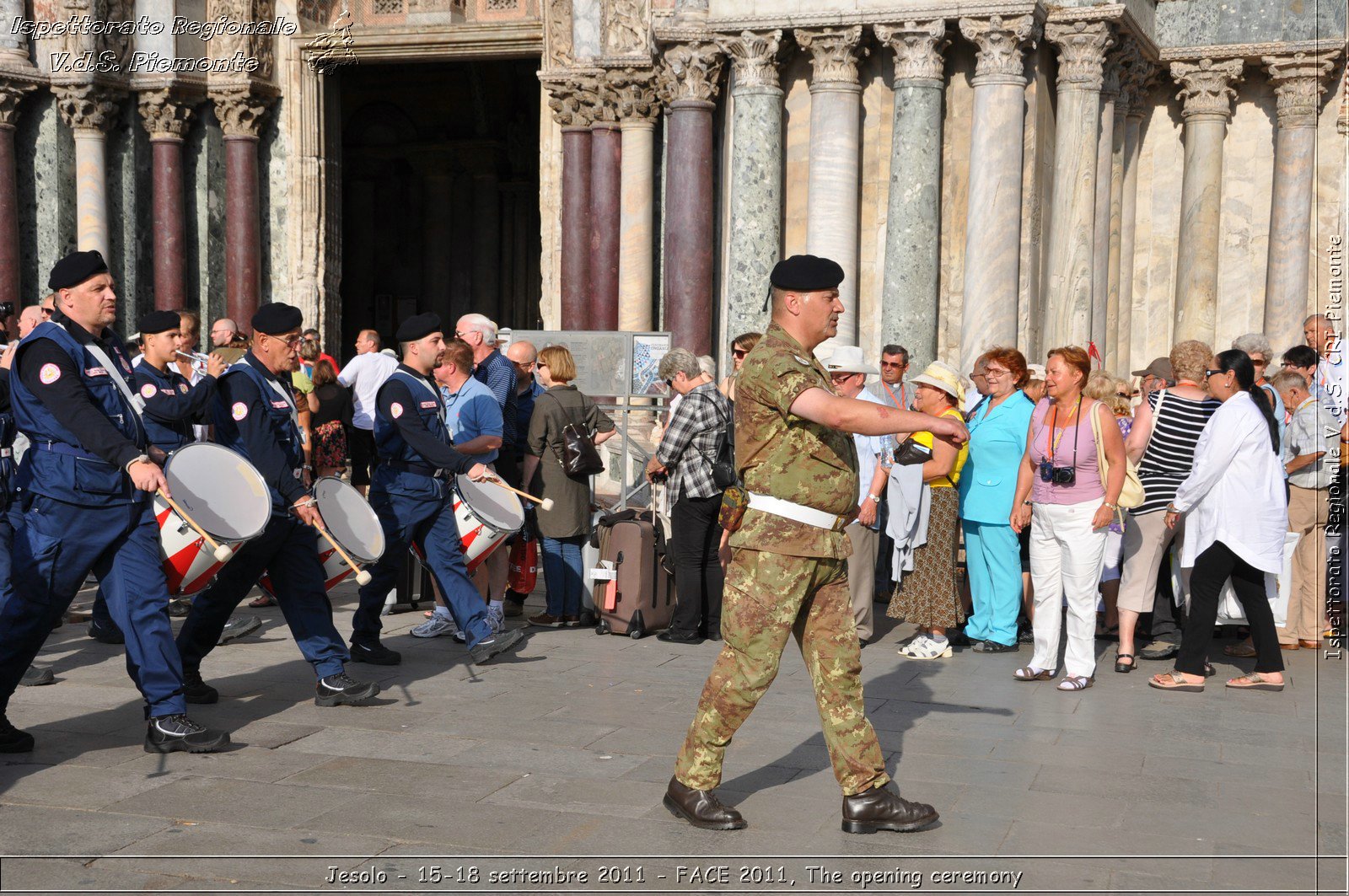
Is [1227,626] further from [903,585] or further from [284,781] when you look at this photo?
[284,781]

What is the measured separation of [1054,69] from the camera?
43.9 feet

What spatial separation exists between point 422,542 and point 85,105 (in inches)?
455

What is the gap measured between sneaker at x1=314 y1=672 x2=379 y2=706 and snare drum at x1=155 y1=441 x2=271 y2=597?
803 mm

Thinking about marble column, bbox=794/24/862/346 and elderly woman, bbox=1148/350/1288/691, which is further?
marble column, bbox=794/24/862/346

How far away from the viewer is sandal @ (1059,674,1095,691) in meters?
7.56

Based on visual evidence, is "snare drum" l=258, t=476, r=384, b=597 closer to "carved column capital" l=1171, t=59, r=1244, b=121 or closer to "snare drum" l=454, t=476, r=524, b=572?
"snare drum" l=454, t=476, r=524, b=572

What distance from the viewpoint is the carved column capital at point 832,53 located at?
12938 millimetres

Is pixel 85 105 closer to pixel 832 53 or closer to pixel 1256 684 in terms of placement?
pixel 832 53

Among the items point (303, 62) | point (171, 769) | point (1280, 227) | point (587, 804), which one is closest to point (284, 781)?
point (171, 769)

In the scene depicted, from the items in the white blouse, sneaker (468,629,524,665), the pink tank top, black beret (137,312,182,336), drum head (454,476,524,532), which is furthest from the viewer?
drum head (454,476,524,532)

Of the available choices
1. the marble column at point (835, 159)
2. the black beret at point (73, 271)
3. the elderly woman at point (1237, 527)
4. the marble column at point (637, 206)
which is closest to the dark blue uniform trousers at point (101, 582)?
the black beret at point (73, 271)

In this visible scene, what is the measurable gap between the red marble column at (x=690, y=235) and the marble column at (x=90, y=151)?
7.20 m

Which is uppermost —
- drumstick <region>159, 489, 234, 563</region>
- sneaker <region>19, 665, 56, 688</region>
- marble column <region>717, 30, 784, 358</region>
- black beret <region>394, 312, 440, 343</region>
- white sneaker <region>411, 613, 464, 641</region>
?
marble column <region>717, 30, 784, 358</region>

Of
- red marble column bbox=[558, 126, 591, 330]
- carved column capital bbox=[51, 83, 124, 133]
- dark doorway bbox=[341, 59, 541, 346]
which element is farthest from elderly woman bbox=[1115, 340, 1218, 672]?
dark doorway bbox=[341, 59, 541, 346]
